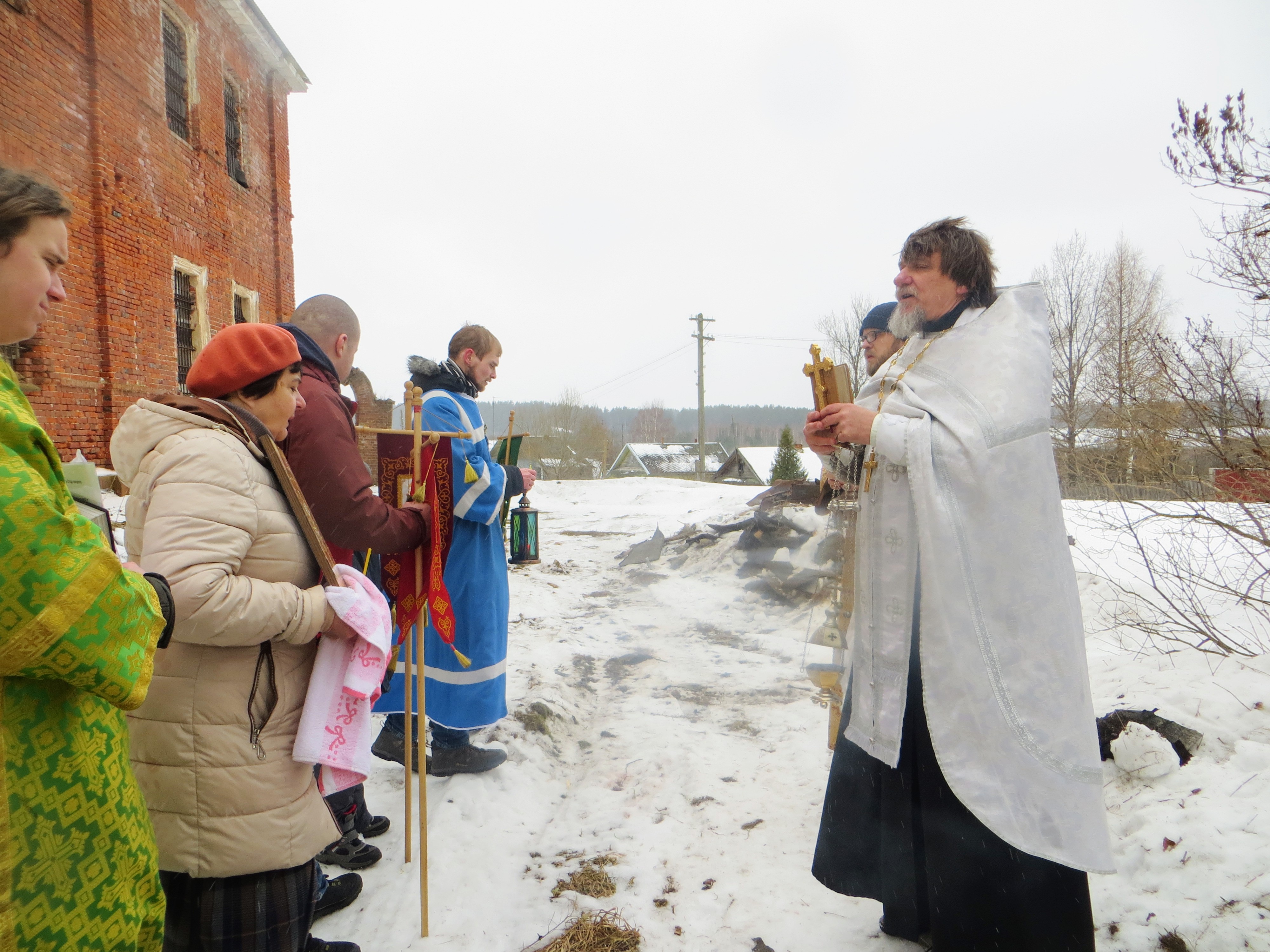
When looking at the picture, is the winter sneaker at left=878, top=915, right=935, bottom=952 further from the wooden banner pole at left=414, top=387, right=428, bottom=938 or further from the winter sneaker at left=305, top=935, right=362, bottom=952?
the winter sneaker at left=305, top=935, right=362, bottom=952

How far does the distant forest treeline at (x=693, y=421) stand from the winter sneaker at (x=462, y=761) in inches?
1607

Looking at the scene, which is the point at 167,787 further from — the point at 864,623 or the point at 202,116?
the point at 202,116

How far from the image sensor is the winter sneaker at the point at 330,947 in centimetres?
220

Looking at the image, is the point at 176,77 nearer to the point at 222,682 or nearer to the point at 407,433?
the point at 407,433

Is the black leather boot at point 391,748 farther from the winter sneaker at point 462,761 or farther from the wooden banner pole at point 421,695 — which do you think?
the wooden banner pole at point 421,695

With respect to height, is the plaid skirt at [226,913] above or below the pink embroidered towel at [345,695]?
below

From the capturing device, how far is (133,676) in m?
1.17

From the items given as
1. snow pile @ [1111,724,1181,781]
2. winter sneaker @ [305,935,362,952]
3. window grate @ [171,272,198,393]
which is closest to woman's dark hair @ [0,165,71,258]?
winter sneaker @ [305,935,362,952]

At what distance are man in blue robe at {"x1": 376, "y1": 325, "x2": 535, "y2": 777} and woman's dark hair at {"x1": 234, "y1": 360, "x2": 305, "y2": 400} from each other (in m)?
1.29

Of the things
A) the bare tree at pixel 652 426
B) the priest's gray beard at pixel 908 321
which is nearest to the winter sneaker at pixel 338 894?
the priest's gray beard at pixel 908 321

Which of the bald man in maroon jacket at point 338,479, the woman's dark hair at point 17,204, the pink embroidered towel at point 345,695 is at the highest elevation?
the woman's dark hair at point 17,204

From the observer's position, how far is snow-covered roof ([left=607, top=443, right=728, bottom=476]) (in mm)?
50062

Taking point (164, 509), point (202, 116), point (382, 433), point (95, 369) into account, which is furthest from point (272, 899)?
point (202, 116)

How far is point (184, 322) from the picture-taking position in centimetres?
1120
